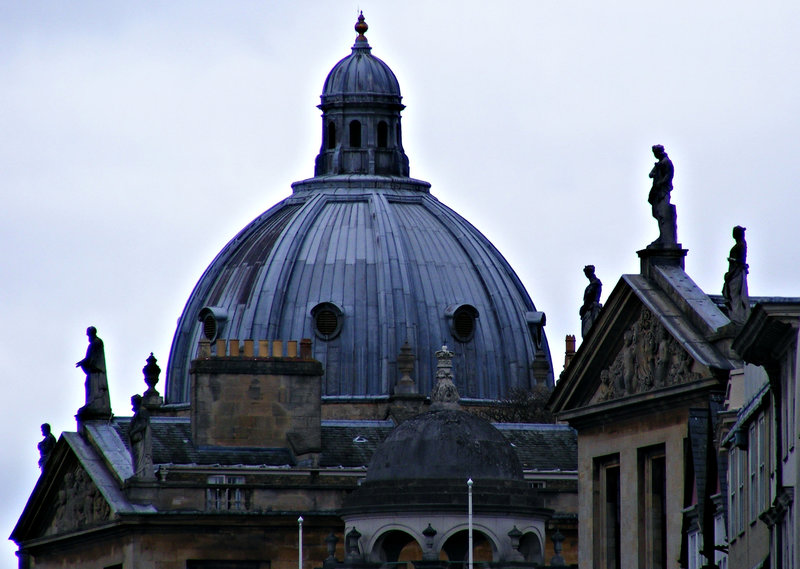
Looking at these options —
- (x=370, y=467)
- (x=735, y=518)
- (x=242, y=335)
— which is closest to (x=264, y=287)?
(x=242, y=335)

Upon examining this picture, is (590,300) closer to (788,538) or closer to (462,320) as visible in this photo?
(788,538)

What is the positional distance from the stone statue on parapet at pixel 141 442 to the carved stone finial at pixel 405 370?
3423cm

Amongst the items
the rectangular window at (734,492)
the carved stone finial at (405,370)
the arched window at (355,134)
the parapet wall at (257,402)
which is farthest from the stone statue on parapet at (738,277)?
the arched window at (355,134)

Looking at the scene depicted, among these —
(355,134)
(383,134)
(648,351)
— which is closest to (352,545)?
(648,351)

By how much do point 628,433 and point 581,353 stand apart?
2605 millimetres

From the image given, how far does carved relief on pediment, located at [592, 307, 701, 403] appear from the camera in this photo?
104812 mm

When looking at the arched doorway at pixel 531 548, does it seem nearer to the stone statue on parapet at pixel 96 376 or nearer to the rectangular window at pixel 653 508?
the rectangular window at pixel 653 508

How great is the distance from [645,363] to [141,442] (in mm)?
27531

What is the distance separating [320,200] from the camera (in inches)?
6767

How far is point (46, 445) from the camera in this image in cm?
14075

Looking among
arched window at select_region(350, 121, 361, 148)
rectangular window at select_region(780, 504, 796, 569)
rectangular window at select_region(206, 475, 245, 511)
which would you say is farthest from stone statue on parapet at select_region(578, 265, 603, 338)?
arched window at select_region(350, 121, 361, 148)

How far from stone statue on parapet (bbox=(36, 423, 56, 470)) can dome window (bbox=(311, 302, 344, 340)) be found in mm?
27811

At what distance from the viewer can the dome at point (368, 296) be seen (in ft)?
552

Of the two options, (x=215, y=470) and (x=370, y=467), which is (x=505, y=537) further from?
(x=215, y=470)
